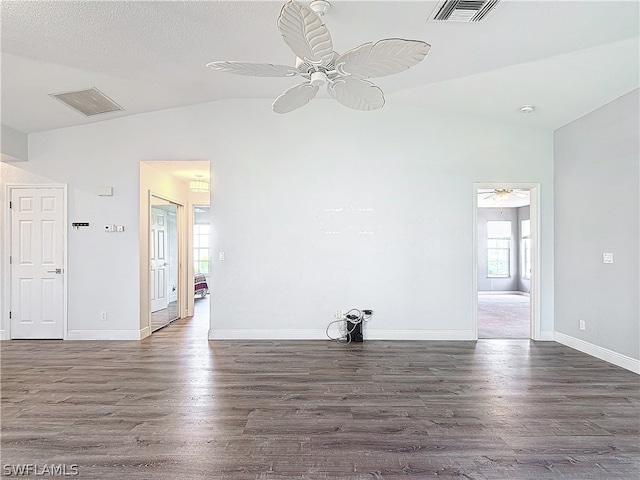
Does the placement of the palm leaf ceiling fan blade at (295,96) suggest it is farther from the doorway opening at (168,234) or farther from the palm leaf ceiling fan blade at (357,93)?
the doorway opening at (168,234)

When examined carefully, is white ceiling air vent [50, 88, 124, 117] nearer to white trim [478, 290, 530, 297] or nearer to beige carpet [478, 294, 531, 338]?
beige carpet [478, 294, 531, 338]

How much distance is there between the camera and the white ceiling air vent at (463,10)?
2844 millimetres

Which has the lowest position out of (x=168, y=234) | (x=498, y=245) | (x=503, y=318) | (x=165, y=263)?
(x=503, y=318)

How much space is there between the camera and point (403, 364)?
166 inches

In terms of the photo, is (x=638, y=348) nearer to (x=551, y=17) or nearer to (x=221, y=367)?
(x=551, y=17)

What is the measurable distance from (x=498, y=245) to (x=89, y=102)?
11.5 meters

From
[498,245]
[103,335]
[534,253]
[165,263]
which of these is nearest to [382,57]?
[534,253]

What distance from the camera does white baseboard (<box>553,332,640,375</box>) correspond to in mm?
3988

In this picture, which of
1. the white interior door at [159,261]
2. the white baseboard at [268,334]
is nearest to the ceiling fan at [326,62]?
the white baseboard at [268,334]

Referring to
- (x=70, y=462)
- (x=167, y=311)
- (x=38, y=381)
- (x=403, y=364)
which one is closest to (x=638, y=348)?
(x=403, y=364)

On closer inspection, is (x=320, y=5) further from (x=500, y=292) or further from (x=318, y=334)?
(x=500, y=292)

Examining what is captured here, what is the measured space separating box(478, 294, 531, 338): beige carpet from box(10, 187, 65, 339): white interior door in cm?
580

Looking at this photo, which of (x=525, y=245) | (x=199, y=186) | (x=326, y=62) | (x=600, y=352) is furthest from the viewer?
(x=525, y=245)

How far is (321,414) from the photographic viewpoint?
2.94 meters
